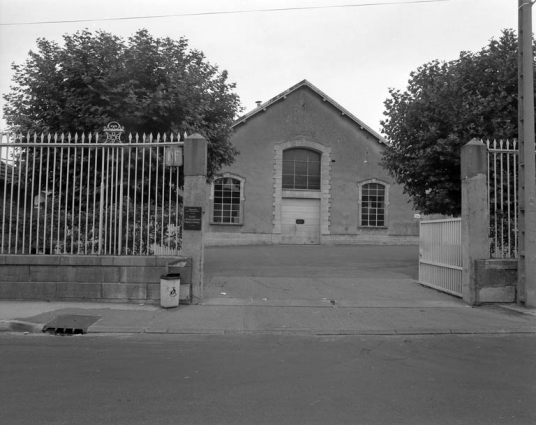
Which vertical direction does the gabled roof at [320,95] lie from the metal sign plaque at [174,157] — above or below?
above

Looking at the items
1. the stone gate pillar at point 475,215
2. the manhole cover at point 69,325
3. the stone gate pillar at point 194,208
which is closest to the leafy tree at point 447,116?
the stone gate pillar at point 475,215

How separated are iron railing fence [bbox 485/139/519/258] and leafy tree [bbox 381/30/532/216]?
194 cm

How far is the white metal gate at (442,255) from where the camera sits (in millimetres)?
10094

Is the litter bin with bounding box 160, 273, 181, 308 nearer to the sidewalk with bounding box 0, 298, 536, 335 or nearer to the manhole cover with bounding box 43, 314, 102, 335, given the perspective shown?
the sidewalk with bounding box 0, 298, 536, 335

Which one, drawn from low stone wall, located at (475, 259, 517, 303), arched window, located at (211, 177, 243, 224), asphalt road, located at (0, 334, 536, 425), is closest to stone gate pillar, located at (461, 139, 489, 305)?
low stone wall, located at (475, 259, 517, 303)

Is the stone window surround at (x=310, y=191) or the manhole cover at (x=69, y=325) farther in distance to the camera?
the stone window surround at (x=310, y=191)

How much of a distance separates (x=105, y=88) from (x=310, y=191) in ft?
56.1

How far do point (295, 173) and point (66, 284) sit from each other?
18.6 m

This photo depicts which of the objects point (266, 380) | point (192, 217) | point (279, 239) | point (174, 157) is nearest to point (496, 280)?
point (192, 217)

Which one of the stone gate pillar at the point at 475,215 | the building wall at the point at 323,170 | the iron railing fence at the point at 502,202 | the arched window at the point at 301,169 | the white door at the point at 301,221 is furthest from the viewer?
the arched window at the point at 301,169

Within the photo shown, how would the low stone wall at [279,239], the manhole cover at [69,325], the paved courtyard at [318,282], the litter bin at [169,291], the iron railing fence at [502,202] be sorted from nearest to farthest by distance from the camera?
the manhole cover at [69,325]
the litter bin at [169,291]
the iron railing fence at [502,202]
the paved courtyard at [318,282]
the low stone wall at [279,239]

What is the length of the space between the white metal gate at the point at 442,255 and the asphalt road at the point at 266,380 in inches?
119

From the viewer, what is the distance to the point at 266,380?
16.7ft

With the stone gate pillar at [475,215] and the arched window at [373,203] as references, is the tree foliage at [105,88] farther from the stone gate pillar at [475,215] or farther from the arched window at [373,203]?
the arched window at [373,203]
